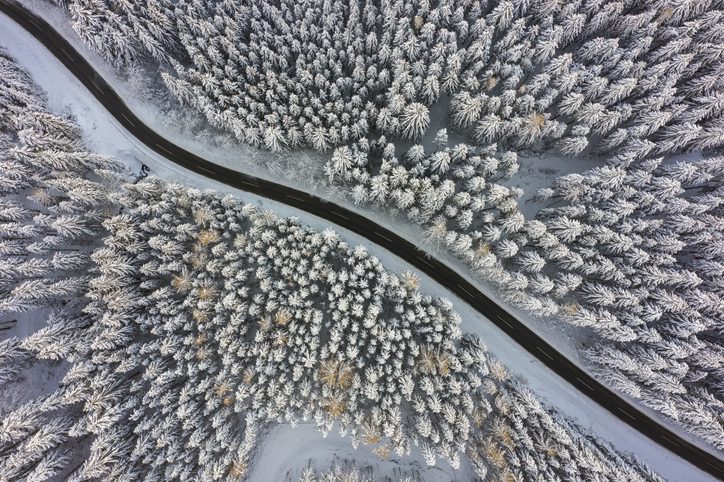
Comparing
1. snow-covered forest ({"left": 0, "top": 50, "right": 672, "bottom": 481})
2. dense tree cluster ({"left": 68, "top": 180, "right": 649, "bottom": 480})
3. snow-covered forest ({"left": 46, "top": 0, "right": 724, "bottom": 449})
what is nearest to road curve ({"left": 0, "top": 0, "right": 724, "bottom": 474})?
snow-covered forest ({"left": 46, "top": 0, "right": 724, "bottom": 449})

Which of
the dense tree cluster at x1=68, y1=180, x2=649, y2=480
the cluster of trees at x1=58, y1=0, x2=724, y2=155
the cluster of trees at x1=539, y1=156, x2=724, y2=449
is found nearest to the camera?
the dense tree cluster at x1=68, y1=180, x2=649, y2=480

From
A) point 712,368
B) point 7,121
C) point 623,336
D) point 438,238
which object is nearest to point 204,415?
point 438,238

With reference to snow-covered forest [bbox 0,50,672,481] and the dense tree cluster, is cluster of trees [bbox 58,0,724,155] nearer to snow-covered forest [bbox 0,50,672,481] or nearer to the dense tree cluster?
snow-covered forest [bbox 0,50,672,481]

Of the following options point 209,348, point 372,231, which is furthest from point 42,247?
point 372,231

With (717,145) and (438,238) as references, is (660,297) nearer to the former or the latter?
(717,145)

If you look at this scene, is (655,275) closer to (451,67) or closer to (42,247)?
(451,67)
